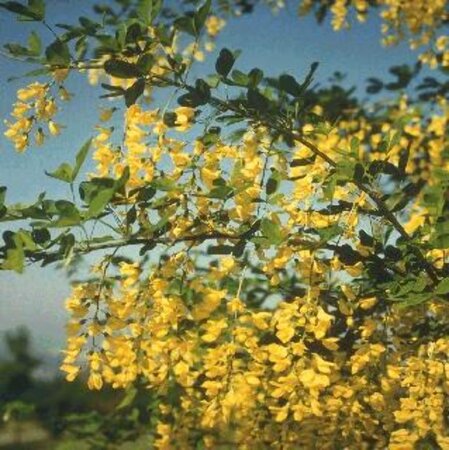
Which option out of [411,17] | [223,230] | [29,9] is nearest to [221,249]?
[223,230]

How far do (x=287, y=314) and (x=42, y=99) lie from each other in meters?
1.15

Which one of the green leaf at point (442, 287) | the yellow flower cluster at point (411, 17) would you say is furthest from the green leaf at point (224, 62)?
the yellow flower cluster at point (411, 17)

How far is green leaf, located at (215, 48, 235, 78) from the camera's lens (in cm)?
165

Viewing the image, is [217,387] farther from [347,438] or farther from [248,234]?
[347,438]

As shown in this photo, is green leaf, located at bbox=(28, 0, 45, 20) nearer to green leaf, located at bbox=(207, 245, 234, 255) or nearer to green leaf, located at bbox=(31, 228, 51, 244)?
green leaf, located at bbox=(31, 228, 51, 244)

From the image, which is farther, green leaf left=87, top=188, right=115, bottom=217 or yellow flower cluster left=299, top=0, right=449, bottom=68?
yellow flower cluster left=299, top=0, right=449, bottom=68

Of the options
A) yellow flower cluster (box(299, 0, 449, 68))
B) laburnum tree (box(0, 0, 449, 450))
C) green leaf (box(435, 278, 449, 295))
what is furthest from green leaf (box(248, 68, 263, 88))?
yellow flower cluster (box(299, 0, 449, 68))

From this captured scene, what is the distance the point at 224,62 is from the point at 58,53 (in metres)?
0.47

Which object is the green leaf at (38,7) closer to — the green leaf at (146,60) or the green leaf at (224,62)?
the green leaf at (146,60)

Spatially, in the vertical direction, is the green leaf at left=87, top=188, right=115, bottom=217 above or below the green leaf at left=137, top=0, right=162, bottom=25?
below

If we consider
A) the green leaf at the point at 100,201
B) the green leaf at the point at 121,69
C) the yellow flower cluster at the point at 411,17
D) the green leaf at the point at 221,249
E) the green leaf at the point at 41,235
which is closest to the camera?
the green leaf at the point at 100,201

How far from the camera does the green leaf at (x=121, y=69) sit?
5.21ft

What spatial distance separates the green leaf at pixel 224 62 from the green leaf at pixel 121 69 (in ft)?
0.74

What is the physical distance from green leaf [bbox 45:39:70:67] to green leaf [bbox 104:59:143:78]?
158 mm
